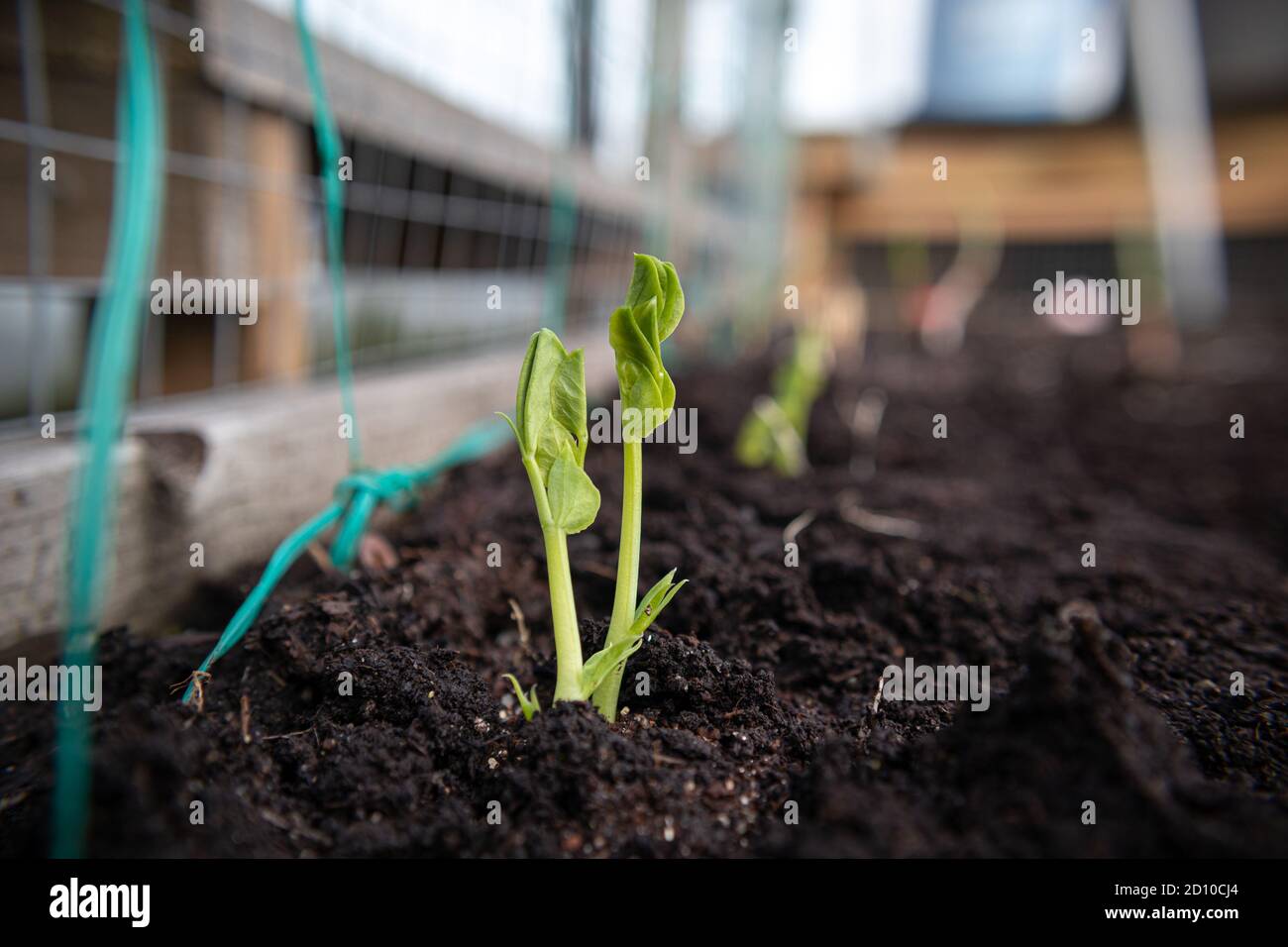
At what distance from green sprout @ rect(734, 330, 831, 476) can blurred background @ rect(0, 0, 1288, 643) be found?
504mm

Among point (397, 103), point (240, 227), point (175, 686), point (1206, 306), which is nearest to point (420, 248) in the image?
point (397, 103)

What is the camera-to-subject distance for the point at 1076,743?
2.01 feet

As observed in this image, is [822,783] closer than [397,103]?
Yes

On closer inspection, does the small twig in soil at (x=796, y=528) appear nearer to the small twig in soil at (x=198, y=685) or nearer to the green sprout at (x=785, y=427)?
the green sprout at (x=785, y=427)

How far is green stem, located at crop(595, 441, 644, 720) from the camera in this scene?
2.54 ft

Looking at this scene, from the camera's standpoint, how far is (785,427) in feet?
6.06

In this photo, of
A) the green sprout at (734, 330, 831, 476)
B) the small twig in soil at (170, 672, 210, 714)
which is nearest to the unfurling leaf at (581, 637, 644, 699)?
the small twig in soil at (170, 672, 210, 714)

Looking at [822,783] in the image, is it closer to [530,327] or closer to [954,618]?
[954,618]

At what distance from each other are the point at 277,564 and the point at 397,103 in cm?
124

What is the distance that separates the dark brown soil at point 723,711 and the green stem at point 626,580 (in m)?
0.04

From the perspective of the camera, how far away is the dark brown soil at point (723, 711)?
0.60 metres

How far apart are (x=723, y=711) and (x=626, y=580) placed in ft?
0.53

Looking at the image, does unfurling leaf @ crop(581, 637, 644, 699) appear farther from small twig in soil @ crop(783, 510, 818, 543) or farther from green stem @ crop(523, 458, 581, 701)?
small twig in soil @ crop(783, 510, 818, 543)

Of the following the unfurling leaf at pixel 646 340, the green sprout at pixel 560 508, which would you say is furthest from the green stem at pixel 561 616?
the unfurling leaf at pixel 646 340
